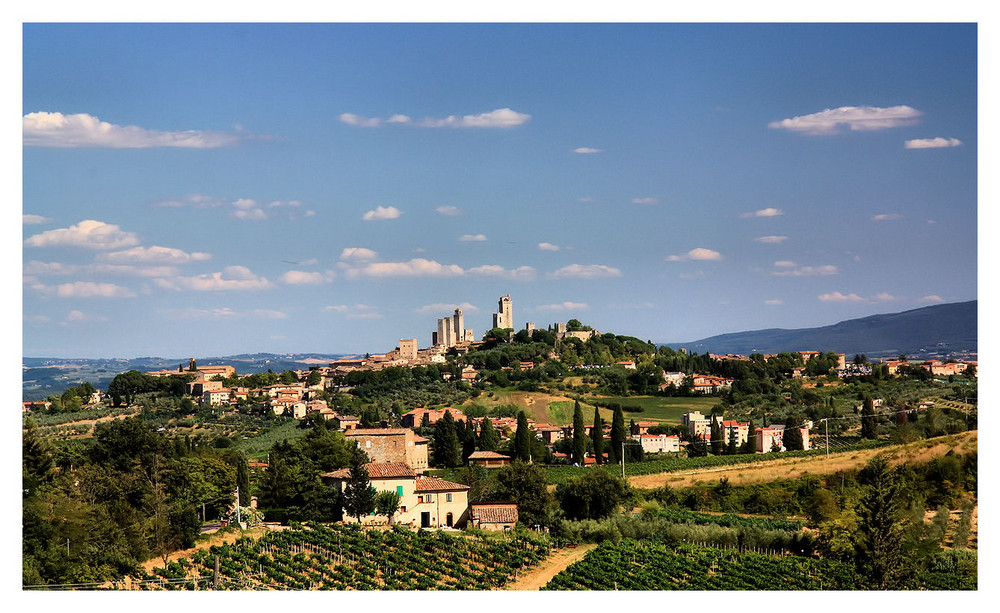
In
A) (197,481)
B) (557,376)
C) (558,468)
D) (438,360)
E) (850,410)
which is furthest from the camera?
(438,360)

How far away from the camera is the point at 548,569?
730 inches

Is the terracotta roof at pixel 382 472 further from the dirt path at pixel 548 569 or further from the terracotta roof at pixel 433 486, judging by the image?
the dirt path at pixel 548 569

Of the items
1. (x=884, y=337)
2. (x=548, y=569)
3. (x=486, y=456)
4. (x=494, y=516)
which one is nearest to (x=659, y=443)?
(x=486, y=456)

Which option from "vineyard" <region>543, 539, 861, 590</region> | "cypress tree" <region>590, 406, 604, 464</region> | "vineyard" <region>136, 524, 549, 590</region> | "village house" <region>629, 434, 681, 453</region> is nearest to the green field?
"village house" <region>629, 434, 681, 453</region>

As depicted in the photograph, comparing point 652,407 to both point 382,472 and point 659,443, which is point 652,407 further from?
point 382,472

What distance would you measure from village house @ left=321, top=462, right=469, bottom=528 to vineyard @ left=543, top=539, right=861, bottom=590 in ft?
14.3

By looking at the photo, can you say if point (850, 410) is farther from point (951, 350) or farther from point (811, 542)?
point (951, 350)

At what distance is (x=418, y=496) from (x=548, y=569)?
513cm

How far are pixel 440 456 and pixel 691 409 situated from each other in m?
22.6

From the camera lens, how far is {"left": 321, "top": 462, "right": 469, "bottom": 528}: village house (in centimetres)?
2252

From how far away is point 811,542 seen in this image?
20031mm

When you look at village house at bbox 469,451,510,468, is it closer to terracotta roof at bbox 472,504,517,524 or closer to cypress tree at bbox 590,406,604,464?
cypress tree at bbox 590,406,604,464

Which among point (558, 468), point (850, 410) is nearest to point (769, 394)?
point (850, 410)

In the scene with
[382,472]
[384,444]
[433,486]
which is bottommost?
[433,486]
